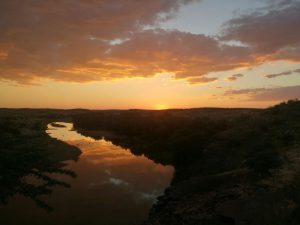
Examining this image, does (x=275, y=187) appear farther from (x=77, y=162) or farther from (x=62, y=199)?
(x=77, y=162)

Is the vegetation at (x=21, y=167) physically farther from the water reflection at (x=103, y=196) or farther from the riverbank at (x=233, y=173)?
the water reflection at (x=103, y=196)

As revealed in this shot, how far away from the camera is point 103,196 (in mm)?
29625

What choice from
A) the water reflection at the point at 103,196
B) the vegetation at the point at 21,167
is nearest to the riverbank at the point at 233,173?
the water reflection at the point at 103,196

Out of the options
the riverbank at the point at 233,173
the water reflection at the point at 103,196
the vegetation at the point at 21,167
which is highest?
the vegetation at the point at 21,167

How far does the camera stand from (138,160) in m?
47.2

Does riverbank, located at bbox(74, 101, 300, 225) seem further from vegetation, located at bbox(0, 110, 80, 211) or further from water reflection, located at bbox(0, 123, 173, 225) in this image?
vegetation, located at bbox(0, 110, 80, 211)

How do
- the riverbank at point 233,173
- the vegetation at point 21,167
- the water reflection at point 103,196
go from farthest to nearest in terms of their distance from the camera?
the water reflection at point 103,196
the riverbank at point 233,173
the vegetation at point 21,167

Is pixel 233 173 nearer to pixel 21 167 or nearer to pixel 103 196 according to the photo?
pixel 103 196

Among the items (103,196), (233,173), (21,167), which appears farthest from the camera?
(103,196)

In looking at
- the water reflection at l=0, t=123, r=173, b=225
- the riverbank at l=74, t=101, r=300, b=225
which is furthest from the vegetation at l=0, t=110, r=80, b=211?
the water reflection at l=0, t=123, r=173, b=225

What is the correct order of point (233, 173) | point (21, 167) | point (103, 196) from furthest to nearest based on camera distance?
1. point (103, 196)
2. point (233, 173)
3. point (21, 167)

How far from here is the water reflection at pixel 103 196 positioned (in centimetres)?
2420

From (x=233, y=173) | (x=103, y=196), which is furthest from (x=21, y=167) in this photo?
(x=103, y=196)

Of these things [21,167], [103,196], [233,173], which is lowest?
[103,196]
